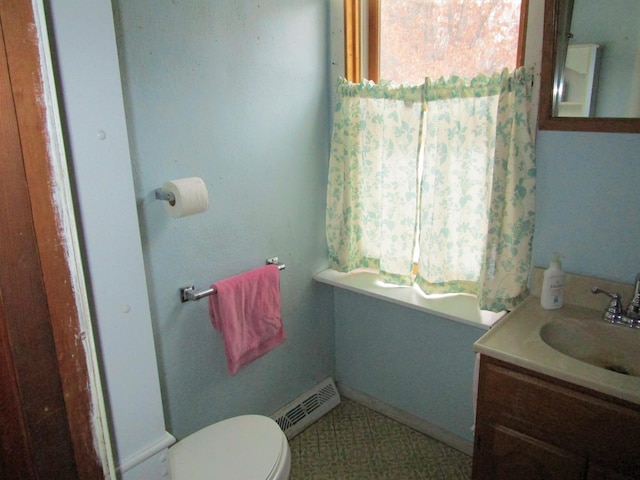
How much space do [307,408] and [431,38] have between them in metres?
1.77

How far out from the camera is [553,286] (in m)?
1.63

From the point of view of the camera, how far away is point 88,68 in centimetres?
67

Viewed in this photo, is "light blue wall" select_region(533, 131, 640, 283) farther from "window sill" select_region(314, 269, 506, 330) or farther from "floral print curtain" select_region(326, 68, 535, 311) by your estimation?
"window sill" select_region(314, 269, 506, 330)

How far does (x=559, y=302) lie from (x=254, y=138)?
1269 millimetres

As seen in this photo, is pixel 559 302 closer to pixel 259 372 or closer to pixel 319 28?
pixel 259 372

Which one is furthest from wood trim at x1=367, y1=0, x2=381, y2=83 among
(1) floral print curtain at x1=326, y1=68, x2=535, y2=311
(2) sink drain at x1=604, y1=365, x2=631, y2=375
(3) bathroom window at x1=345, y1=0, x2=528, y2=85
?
(2) sink drain at x1=604, y1=365, x2=631, y2=375

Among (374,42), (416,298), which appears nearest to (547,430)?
(416,298)

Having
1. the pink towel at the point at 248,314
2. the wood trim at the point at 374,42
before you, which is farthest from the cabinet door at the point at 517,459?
the wood trim at the point at 374,42

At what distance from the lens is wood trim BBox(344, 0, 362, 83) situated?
2068 millimetres

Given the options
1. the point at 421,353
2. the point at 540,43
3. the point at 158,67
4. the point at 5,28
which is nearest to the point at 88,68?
the point at 5,28

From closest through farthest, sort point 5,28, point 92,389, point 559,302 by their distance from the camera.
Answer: point 5,28
point 92,389
point 559,302

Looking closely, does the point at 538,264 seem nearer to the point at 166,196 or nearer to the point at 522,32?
the point at 522,32

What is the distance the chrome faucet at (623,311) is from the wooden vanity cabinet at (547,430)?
38cm

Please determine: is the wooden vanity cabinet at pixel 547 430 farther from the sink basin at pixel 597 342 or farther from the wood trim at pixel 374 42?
the wood trim at pixel 374 42
